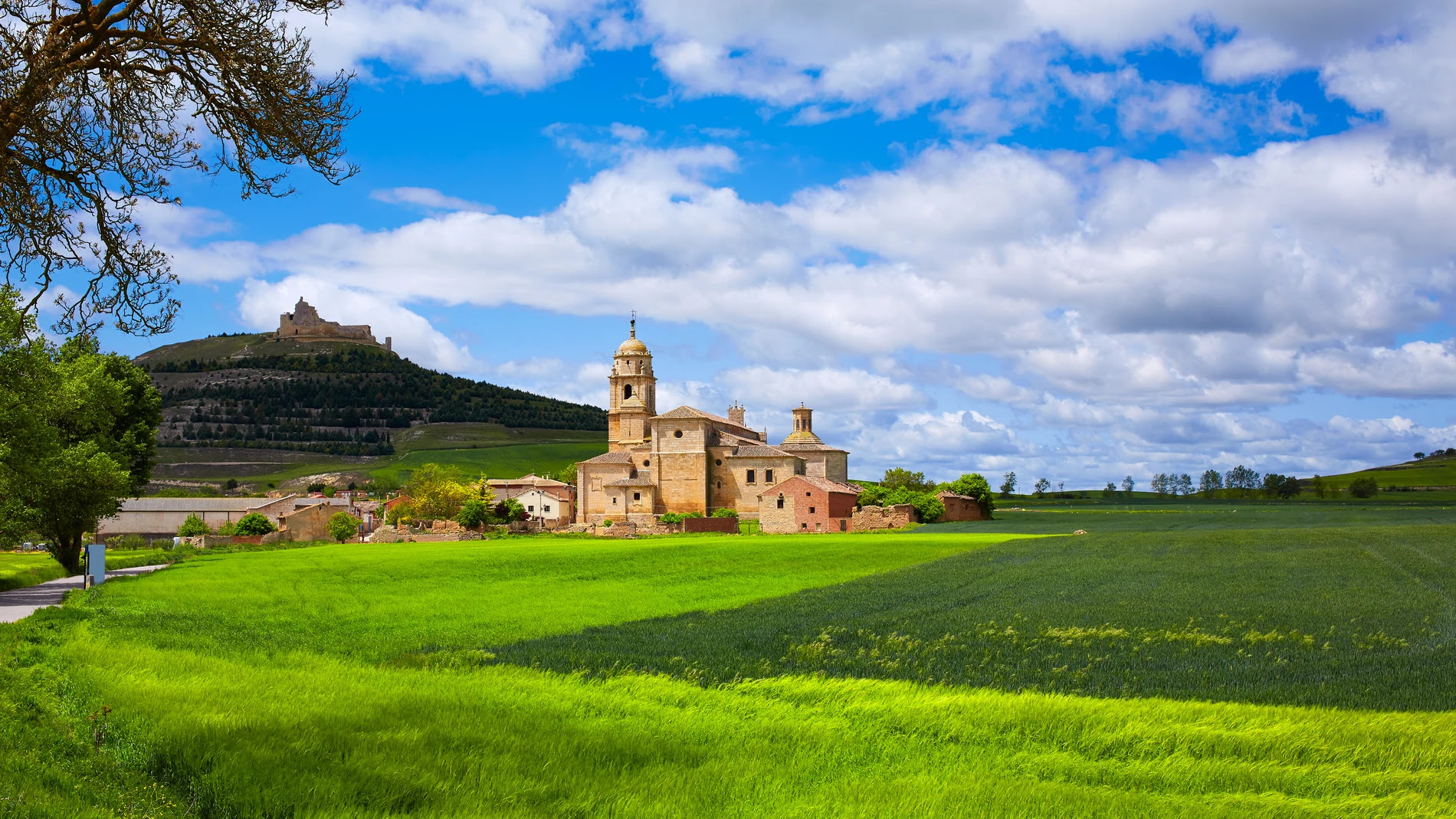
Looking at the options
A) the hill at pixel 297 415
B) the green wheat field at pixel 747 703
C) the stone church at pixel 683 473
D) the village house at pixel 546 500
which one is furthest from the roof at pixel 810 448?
the hill at pixel 297 415

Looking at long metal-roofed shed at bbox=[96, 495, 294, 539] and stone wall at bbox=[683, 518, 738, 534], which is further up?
long metal-roofed shed at bbox=[96, 495, 294, 539]

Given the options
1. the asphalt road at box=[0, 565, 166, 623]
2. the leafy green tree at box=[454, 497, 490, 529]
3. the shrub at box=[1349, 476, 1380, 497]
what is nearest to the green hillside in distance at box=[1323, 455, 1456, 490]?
the shrub at box=[1349, 476, 1380, 497]

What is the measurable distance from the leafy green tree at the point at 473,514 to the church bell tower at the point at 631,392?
15.1 metres

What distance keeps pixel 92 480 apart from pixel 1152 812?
38.8 m

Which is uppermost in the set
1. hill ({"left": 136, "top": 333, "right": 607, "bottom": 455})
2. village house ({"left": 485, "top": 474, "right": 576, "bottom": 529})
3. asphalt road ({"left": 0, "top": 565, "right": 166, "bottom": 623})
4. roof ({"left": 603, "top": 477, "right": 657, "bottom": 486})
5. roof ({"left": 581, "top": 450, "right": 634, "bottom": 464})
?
hill ({"left": 136, "top": 333, "right": 607, "bottom": 455})

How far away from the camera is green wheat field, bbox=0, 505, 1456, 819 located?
841 cm

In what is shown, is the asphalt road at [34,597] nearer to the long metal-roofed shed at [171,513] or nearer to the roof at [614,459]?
the roof at [614,459]

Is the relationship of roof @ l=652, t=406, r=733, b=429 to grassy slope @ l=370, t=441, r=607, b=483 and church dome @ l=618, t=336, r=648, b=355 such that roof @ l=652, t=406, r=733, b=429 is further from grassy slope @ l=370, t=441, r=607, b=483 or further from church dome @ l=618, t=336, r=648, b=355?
grassy slope @ l=370, t=441, r=607, b=483

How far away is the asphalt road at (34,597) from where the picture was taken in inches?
948

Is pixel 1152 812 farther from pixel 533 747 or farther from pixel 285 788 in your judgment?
pixel 285 788

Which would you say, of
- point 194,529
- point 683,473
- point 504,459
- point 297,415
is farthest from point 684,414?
point 297,415

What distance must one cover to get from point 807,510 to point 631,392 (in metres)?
27.6

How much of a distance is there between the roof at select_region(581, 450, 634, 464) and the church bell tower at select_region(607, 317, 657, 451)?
526 centimetres

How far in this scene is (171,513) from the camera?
306 ft
